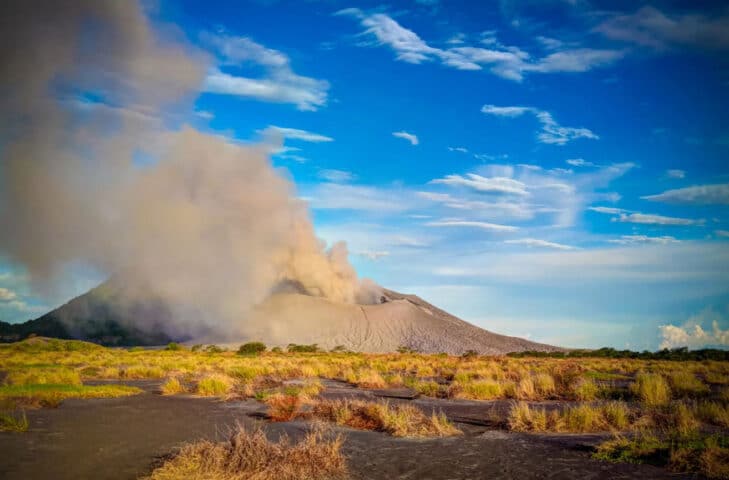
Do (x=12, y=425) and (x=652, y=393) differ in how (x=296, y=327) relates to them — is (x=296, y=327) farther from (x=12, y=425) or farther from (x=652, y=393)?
(x=12, y=425)

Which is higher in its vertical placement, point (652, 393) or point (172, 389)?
point (652, 393)

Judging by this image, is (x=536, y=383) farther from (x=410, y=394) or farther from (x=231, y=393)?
(x=231, y=393)

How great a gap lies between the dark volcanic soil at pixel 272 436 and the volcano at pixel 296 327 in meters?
109

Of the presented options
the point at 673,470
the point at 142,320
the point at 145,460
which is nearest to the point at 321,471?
the point at 145,460

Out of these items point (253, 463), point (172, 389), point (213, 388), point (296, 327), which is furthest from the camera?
point (296, 327)

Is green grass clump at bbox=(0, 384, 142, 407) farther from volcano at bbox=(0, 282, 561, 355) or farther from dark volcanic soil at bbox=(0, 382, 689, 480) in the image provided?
volcano at bbox=(0, 282, 561, 355)

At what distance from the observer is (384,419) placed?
12859mm

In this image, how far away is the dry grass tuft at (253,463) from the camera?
25.9ft

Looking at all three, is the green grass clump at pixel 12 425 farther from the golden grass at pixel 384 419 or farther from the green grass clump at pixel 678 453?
the green grass clump at pixel 678 453

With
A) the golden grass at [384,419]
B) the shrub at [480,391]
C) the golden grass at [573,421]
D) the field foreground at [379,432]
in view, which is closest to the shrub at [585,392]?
the field foreground at [379,432]

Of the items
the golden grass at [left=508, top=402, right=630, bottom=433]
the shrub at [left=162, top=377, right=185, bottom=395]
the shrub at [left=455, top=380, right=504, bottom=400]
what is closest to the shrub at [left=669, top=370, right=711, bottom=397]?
the shrub at [left=455, top=380, right=504, bottom=400]

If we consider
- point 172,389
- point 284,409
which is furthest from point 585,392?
point 172,389

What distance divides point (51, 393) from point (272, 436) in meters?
11.3

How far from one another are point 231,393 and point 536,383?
12224 millimetres
